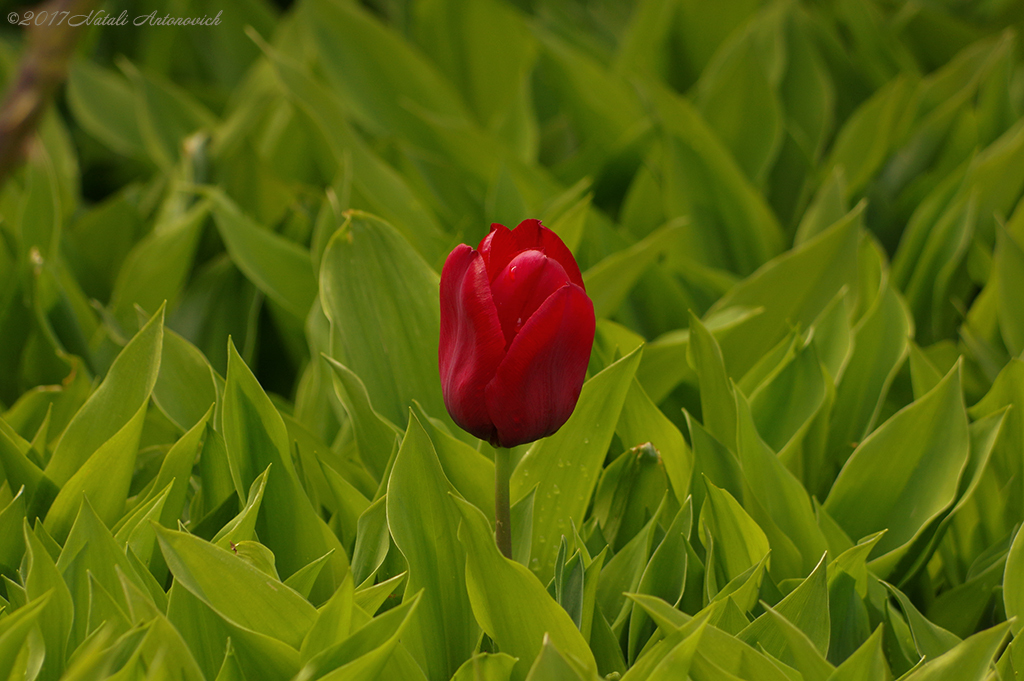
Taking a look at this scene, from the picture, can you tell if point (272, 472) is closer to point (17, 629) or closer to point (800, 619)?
point (17, 629)

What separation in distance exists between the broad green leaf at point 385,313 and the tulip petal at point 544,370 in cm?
40

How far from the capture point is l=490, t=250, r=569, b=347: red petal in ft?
2.38

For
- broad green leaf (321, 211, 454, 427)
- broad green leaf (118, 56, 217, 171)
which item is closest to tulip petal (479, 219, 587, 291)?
broad green leaf (321, 211, 454, 427)

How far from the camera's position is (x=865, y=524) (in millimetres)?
1067

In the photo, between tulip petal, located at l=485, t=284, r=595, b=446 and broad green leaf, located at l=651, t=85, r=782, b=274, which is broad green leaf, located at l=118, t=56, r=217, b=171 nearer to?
broad green leaf, located at l=651, t=85, r=782, b=274

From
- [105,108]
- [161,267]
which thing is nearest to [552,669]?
[161,267]

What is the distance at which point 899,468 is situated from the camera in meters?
1.06

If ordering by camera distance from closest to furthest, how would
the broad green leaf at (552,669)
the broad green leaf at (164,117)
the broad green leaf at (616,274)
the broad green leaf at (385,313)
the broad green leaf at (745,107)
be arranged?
the broad green leaf at (552,669) < the broad green leaf at (385,313) < the broad green leaf at (616,274) < the broad green leaf at (745,107) < the broad green leaf at (164,117)

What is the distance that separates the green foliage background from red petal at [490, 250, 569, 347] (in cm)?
16

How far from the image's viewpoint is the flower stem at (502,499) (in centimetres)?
80

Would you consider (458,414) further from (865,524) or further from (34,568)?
(865,524)

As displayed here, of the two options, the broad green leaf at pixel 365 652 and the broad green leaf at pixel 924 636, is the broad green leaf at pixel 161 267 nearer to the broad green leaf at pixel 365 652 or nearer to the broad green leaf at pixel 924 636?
the broad green leaf at pixel 365 652

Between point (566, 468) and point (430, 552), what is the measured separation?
0.17 m

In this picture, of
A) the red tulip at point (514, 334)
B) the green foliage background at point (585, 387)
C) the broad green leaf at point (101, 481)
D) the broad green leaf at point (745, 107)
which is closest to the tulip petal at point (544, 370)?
the red tulip at point (514, 334)
